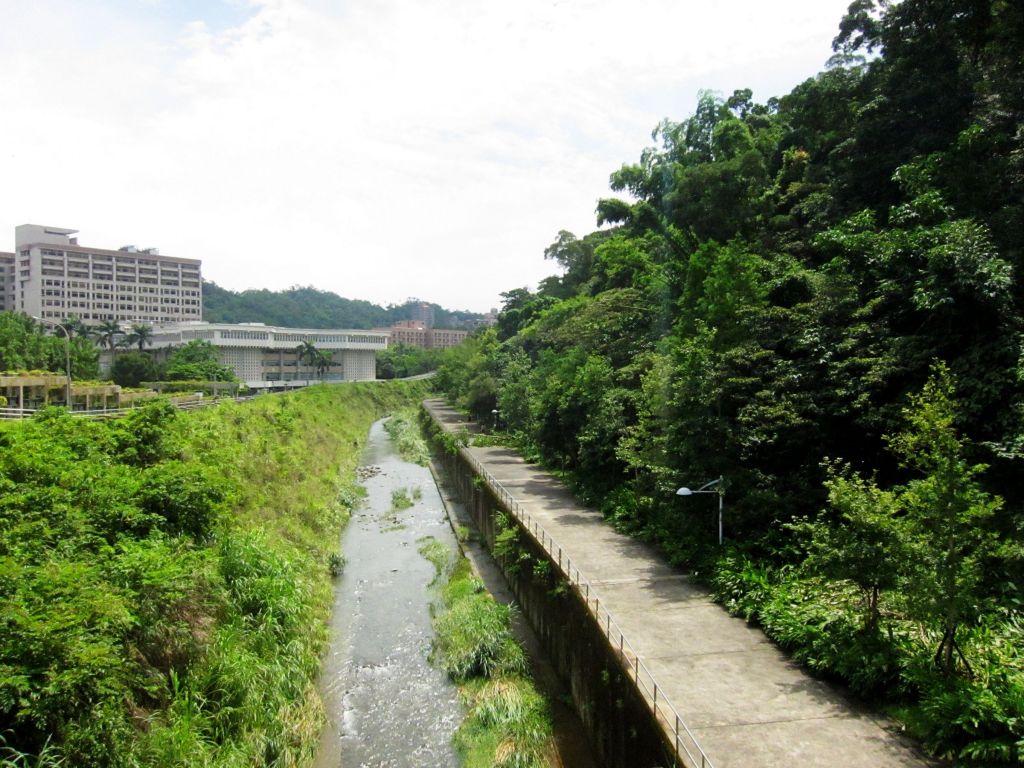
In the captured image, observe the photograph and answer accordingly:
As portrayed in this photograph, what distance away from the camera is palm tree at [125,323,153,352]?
99812 millimetres

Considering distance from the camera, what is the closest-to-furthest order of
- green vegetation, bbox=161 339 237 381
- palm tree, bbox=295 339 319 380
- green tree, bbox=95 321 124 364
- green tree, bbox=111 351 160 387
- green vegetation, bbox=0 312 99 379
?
green vegetation, bbox=0 312 99 379 → green tree, bbox=111 351 160 387 → green vegetation, bbox=161 339 237 381 → green tree, bbox=95 321 124 364 → palm tree, bbox=295 339 319 380

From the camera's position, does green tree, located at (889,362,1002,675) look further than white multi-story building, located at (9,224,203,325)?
No

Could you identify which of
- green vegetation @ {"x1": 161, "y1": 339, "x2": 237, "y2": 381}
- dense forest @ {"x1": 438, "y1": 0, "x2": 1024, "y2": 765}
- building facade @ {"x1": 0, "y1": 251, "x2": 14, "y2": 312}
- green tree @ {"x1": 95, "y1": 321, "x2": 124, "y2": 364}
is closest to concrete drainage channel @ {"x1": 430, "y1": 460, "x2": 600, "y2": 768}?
dense forest @ {"x1": 438, "y1": 0, "x2": 1024, "y2": 765}

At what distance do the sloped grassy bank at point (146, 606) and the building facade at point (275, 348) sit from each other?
78609 mm

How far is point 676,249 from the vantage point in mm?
36438

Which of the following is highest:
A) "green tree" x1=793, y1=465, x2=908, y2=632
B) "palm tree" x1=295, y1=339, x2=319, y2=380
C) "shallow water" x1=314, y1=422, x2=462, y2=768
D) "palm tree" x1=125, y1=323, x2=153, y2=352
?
"palm tree" x1=125, y1=323, x2=153, y2=352

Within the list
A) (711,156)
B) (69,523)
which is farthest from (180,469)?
(711,156)

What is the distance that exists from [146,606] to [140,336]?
101 m

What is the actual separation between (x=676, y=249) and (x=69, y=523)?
30.5 meters

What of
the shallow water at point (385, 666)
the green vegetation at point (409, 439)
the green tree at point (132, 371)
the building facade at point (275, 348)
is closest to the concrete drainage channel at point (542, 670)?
the shallow water at point (385, 666)

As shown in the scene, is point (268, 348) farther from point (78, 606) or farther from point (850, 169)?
point (78, 606)

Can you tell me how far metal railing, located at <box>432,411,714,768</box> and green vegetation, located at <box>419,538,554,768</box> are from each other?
2225mm

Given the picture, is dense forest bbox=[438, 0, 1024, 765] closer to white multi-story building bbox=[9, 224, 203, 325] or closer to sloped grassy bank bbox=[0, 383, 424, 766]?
sloped grassy bank bbox=[0, 383, 424, 766]

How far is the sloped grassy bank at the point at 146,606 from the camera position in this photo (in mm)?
9062
